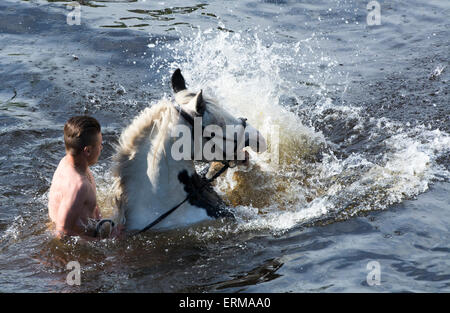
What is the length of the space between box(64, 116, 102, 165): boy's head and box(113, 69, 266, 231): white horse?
0.20 metres

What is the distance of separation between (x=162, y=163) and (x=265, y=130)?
9.56 ft

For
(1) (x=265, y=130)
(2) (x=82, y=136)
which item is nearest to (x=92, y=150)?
(2) (x=82, y=136)

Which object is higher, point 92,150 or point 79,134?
point 79,134

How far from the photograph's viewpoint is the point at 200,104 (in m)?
3.84

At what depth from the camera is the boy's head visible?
3.98 meters

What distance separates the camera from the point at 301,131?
679cm

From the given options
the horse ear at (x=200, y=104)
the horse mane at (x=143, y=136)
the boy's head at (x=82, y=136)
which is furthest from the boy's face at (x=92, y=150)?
the horse ear at (x=200, y=104)

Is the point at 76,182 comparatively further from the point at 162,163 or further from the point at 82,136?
the point at 162,163

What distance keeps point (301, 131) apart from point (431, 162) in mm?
1621

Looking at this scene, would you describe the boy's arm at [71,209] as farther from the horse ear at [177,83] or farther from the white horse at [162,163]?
the horse ear at [177,83]

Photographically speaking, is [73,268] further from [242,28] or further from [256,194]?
[242,28]

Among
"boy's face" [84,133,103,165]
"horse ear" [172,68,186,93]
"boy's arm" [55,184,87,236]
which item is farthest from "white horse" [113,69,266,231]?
"boy's arm" [55,184,87,236]

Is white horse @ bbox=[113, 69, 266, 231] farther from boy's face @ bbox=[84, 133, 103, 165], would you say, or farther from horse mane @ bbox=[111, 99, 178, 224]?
boy's face @ bbox=[84, 133, 103, 165]

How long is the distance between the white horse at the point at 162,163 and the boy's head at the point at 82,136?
0.20 meters
